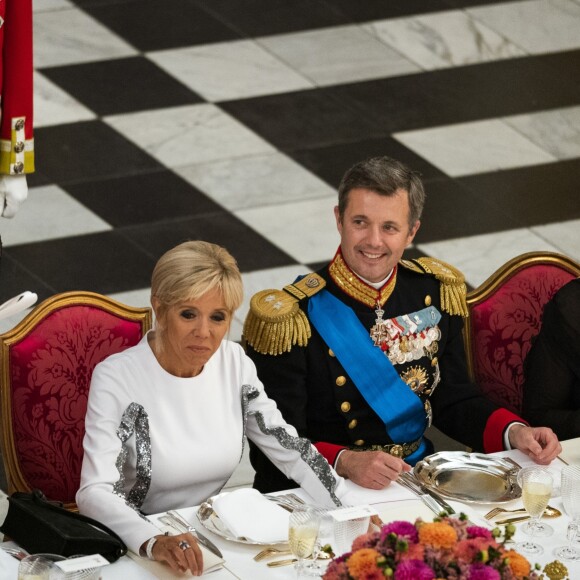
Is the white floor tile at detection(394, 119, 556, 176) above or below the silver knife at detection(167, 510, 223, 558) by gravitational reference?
below

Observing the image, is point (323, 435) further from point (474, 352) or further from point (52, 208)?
point (52, 208)

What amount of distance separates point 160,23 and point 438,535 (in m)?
5.09

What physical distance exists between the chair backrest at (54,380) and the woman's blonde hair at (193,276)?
336mm

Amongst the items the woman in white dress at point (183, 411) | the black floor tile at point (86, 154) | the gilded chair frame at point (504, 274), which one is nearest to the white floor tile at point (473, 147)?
the black floor tile at point (86, 154)

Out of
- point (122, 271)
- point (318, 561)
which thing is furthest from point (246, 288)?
point (318, 561)

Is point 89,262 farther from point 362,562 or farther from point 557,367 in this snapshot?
point 362,562

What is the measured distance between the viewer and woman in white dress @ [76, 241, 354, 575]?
10.1ft

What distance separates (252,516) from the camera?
2.96m

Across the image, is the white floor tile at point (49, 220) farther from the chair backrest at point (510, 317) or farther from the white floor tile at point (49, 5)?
the chair backrest at point (510, 317)

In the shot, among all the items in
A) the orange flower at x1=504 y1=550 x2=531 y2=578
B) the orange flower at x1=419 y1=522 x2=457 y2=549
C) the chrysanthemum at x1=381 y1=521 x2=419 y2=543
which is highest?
the orange flower at x1=419 y1=522 x2=457 y2=549

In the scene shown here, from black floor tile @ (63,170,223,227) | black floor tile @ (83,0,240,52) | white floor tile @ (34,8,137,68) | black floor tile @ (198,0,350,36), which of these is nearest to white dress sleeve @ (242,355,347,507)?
black floor tile @ (63,170,223,227)

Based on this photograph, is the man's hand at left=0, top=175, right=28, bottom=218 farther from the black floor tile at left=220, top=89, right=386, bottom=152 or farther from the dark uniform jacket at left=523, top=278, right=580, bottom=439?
the black floor tile at left=220, top=89, right=386, bottom=152

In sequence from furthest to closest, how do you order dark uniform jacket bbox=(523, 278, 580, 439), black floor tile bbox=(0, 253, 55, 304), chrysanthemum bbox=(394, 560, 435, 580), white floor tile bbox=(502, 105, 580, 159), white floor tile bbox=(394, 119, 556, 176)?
1. white floor tile bbox=(502, 105, 580, 159)
2. white floor tile bbox=(394, 119, 556, 176)
3. black floor tile bbox=(0, 253, 55, 304)
4. dark uniform jacket bbox=(523, 278, 580, 439)
5. chrysanthemum bbox=(394, 560, 435, 580)

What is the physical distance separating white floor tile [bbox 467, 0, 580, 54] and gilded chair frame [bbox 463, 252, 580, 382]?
3.45 metres
